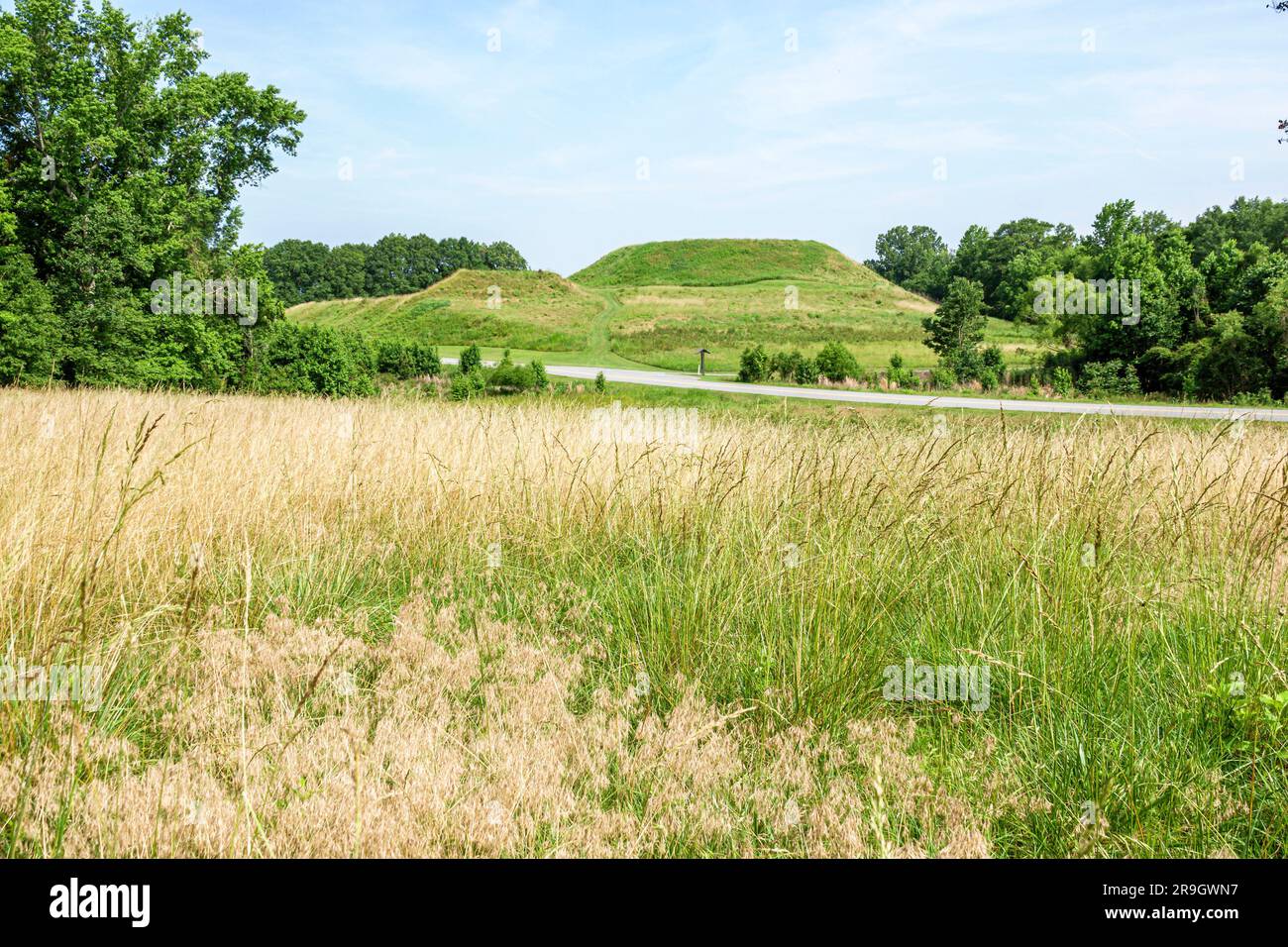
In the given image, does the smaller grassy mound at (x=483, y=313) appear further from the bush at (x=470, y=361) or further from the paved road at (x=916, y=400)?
the bush at (x=470, y=361)

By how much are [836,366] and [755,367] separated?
9.40ft

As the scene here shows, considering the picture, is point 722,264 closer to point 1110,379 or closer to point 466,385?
point 1110,379

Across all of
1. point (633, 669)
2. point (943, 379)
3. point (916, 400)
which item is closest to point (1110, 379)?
point (943, 379)

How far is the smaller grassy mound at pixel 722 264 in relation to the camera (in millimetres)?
80875

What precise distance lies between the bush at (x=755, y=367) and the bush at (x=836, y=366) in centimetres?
198

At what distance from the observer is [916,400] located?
781 inches

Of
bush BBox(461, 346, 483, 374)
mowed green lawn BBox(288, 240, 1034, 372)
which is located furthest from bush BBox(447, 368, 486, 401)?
mowed green lawn BBox(288, 240, 1034, 372)

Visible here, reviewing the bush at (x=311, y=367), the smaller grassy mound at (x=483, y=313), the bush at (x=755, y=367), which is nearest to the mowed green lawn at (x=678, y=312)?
the smaller grassy mound at (x=483, y=313)

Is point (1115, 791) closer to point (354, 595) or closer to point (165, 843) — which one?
point (165, 843)

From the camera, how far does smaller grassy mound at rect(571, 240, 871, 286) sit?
265ft

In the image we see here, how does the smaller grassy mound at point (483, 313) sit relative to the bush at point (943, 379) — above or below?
above

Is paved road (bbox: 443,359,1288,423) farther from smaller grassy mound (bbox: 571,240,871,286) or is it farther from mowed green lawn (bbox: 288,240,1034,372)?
smaller grassy mound (bbox: 571,240,871,286)
